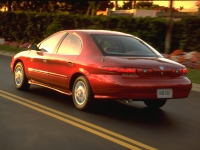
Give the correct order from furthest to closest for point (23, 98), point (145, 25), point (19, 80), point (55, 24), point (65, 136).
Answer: point (55, 24) < point (145, 25) < point (19, 80) < point (23, 98) < point (65, 136)

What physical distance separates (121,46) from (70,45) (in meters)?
→ 1.10

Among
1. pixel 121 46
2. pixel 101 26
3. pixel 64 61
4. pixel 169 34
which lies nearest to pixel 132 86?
pixel 121 46

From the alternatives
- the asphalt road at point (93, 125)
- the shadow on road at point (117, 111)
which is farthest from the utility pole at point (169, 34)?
the shadow on road at point (117, 111)

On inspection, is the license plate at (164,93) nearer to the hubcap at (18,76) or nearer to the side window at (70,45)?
the side window at (70,45)

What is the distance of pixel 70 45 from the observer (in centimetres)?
1009

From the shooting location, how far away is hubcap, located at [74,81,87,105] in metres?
9.26

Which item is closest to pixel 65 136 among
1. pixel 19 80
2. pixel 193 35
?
pixel 19 80

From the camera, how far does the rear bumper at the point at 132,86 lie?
8.43 metres

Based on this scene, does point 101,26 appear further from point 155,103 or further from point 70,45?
point 155,103

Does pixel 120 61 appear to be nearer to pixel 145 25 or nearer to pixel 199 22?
A: pixel 199 22

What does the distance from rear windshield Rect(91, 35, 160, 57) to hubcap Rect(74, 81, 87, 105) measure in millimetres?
738

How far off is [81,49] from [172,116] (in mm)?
2075

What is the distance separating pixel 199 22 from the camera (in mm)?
19641

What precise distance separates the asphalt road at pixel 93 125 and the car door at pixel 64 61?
48 cm
